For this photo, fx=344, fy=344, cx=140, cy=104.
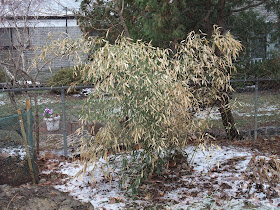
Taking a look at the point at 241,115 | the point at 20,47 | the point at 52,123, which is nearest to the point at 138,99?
the point at 20,47

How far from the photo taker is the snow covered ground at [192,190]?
4.30m

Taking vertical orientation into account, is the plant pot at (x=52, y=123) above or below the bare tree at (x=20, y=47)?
below

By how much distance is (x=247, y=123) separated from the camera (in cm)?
864

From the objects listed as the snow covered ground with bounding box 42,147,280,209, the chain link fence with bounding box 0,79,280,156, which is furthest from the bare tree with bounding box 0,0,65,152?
the snow covered ground with bounding box 42,147,280,209

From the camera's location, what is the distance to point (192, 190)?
4719 millimetres

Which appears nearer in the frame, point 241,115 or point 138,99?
point 138,99

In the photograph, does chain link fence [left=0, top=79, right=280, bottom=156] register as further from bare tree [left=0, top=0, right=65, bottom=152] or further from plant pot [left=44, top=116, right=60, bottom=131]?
bare tree [left=0, top=0, right=65, bottom=152]

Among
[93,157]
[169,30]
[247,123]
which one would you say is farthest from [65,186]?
[247,123]

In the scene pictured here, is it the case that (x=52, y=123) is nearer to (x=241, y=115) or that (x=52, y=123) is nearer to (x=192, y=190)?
(x=192, y=190)

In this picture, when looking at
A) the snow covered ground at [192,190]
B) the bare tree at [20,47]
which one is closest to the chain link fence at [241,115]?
the bare tree at [20,47]

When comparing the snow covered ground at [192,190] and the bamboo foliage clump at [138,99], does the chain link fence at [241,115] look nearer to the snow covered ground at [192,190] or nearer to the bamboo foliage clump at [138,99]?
the snow covered ground at [192,190]

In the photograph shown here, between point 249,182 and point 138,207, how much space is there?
1.66 metres

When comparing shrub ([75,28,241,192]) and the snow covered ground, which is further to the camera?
the snow covered ground

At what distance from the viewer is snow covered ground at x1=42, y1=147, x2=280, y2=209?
14.1 ft
